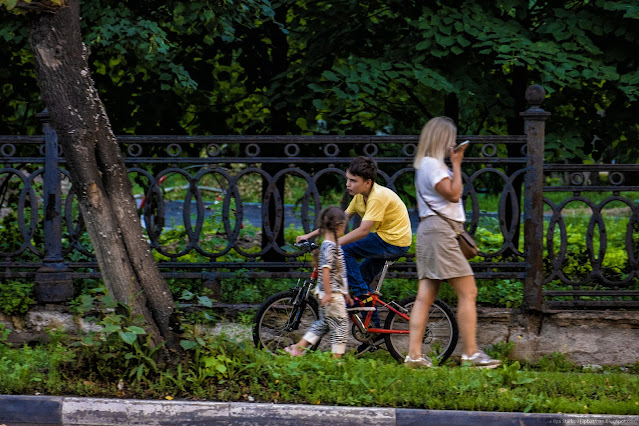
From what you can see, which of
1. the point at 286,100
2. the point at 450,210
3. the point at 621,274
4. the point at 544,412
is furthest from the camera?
the point at 286,100

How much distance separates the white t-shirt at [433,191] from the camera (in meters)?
5.51

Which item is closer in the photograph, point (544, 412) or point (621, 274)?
point (544, 412)

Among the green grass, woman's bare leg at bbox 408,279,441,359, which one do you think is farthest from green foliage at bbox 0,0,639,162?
the green grass

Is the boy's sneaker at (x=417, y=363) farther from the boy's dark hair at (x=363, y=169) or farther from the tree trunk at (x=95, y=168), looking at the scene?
the tree trunk at (x=95, y=168)

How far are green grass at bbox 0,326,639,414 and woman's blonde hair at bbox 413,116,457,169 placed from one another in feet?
4.95

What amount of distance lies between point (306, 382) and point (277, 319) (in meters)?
1.33

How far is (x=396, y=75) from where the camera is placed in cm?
743

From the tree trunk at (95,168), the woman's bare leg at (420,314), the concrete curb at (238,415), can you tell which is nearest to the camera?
the concrete curb at (238,415)

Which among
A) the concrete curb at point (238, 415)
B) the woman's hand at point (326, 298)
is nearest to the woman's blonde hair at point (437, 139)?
the woman's hand at point (326, 298)

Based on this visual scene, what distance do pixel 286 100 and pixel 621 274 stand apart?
3.74 m

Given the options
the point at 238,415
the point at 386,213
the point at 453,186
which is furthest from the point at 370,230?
the point at 238,415

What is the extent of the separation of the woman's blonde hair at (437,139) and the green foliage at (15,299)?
3.52 metres

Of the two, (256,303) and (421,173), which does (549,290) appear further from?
(256,303)

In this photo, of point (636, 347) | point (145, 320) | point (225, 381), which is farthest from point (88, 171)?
point (636, 347)
